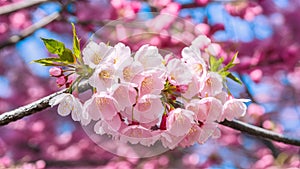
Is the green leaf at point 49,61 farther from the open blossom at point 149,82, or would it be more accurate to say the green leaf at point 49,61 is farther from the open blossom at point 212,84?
the open blossom at point 212,84

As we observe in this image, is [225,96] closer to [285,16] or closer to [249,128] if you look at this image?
[249,128]

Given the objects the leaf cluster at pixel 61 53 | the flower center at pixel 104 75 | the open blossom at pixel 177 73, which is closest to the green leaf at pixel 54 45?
the leaf cluster at pixel 61 53

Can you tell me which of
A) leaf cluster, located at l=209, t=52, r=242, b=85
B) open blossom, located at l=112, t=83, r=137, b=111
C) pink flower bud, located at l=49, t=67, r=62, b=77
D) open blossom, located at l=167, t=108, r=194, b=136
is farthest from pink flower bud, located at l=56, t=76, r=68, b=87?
leaf cluster, located at l=209, t=52, r=242, b=85

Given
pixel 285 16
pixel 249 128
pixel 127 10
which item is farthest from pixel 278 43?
pixel 249 128

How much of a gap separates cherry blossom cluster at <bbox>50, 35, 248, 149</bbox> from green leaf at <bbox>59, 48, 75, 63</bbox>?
0.11 feet

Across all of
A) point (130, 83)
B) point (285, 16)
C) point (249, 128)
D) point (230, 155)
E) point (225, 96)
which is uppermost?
point (130, 83)

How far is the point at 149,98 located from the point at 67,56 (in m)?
0.18

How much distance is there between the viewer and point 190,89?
1008mm

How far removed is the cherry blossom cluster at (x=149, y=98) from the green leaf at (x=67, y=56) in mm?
32

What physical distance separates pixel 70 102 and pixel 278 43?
1870 mm

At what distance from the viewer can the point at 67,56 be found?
38.1 inches

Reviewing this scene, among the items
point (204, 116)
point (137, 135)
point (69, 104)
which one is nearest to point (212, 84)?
point (204, 116)

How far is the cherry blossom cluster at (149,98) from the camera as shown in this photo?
3.05ft

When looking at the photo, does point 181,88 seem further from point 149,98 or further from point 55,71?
point 55,71
